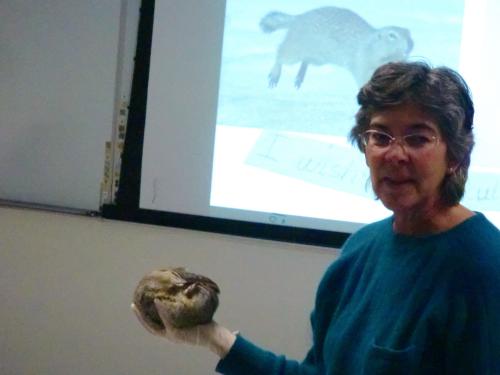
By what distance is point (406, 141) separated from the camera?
1.03m

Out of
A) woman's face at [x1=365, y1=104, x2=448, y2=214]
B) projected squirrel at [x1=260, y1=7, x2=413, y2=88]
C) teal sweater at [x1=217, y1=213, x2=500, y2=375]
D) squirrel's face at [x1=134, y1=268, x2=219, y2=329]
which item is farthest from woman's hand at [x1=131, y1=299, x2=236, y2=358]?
projected squirrel at [x1=260, y1=7, x2=413, y2=88]

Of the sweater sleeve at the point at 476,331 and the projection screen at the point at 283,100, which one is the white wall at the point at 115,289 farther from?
the sweater sleeve at the point at 476,331

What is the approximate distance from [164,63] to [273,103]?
46 cm

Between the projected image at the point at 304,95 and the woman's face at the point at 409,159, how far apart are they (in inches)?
50.3

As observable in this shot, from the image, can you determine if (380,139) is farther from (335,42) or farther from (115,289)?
(115,289)

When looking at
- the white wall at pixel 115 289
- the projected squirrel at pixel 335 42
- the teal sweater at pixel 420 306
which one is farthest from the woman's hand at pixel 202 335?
the projected squirrel at pixel 335 42

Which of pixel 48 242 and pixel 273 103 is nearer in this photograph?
pixel 273 103

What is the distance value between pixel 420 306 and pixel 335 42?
151cm

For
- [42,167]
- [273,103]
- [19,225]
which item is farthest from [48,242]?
[273,103]

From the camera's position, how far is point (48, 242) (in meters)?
2.65

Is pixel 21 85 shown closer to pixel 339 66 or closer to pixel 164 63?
pixel 164 63

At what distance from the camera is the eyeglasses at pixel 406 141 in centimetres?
101

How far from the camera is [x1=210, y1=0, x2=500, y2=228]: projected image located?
228cm

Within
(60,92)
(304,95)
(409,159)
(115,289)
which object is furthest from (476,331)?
(60,92)
